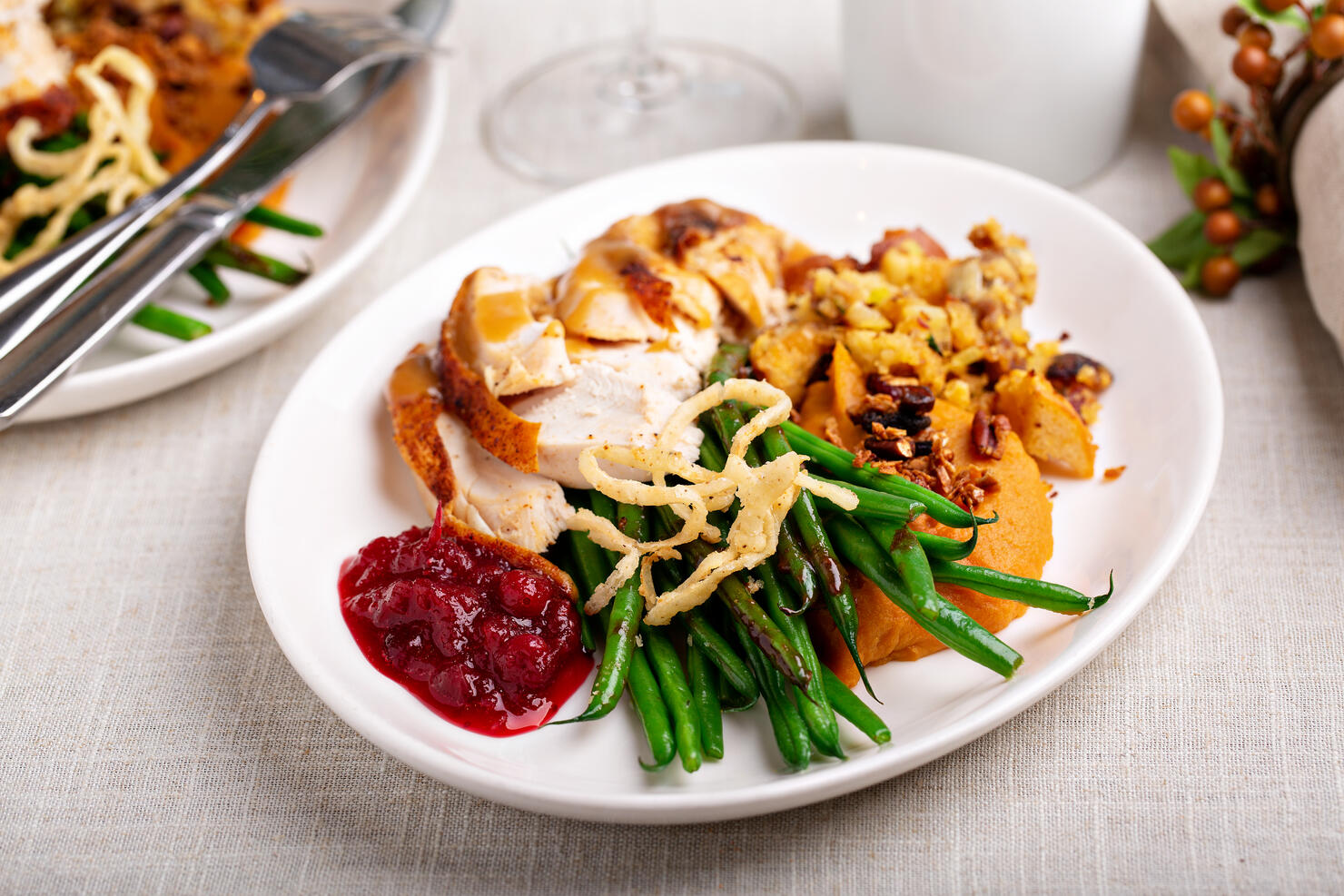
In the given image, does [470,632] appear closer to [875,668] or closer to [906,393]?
[875,668]

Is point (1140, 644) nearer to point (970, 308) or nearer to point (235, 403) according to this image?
point (970, 308)

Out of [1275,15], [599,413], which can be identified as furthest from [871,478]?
[1275,15]

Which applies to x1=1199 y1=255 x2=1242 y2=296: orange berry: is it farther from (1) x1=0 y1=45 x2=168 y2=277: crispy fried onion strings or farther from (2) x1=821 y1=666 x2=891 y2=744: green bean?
(1) x1=0 y1=45 x2=168 y2=277: crispy fried onion strings

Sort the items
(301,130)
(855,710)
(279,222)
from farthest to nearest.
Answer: (301,130) → (279,222) → (855,710)

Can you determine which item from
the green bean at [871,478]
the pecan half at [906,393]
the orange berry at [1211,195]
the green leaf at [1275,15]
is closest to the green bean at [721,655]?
the green bean at [871,478]

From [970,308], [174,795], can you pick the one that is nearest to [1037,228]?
[970,308]

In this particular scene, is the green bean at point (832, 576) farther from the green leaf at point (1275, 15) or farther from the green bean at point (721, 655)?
the green leaf at point (1275, 15)
